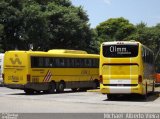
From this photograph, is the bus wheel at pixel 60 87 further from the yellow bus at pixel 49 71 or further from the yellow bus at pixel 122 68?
the yellow bus at pixel 122 68

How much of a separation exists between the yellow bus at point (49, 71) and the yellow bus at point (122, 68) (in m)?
7.58

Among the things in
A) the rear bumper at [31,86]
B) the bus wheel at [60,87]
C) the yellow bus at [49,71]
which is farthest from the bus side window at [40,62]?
the bus wheel at [60,87]

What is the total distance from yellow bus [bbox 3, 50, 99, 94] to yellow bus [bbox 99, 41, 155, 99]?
298 inches

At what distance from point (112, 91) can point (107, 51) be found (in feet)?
7.11

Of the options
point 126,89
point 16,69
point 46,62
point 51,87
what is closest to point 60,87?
point 51,87

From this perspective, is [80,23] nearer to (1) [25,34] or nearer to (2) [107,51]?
(1) [25,34]

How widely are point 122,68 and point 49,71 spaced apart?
9.49 m

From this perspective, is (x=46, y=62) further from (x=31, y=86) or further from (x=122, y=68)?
(x=122, y=68)

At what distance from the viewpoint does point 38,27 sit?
180ft

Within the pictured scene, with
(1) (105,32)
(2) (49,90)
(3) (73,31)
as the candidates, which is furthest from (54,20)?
(1) (105,32)

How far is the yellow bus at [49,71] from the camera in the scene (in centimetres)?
3139

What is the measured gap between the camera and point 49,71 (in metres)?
33.5

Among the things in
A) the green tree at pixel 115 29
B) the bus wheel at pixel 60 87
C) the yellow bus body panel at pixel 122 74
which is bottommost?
the bus wheel at pixel 60 87

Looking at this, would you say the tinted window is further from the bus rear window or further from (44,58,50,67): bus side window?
the bus rear window
